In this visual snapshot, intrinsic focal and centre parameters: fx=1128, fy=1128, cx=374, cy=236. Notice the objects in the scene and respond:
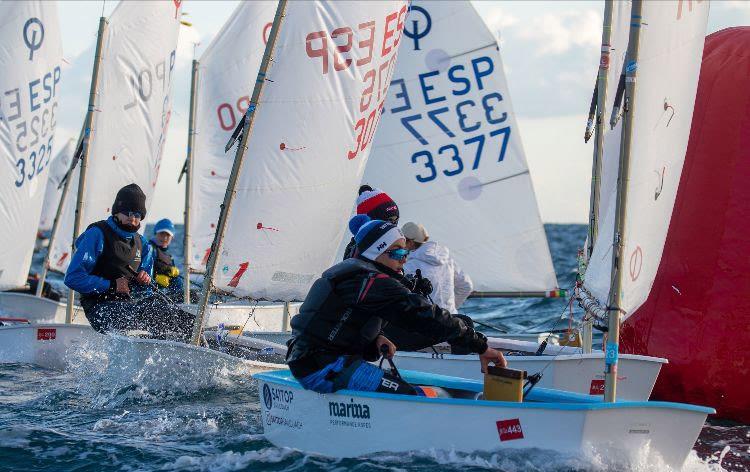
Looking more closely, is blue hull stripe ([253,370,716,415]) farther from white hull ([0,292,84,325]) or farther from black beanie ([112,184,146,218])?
white hull ([0,292,84,325])

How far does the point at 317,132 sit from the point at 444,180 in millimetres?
2027

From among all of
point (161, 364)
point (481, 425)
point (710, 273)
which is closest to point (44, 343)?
point (161, 364)

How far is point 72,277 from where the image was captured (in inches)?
359

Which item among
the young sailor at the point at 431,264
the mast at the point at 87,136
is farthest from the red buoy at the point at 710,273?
the mast at the point at 87,136

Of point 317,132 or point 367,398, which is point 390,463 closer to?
point 367,398

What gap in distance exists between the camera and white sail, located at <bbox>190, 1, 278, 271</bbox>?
14.0m

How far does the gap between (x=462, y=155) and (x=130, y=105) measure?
13.3 feet

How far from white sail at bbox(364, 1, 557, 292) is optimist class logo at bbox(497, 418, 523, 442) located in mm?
5274

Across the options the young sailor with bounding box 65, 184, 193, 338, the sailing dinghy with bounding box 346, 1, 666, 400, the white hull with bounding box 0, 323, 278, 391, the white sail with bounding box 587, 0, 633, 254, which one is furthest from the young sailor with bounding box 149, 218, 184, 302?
the white sail with bounding box 587, 0, 633, 254

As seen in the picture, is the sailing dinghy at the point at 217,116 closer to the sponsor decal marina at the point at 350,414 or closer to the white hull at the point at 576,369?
the white hull at the point at 576,369

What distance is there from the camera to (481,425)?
608 cm

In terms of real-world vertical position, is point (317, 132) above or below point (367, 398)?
above

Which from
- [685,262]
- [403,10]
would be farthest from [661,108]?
[403,10]

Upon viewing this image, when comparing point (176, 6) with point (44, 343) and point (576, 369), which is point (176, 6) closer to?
point (44, 343)
